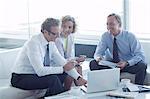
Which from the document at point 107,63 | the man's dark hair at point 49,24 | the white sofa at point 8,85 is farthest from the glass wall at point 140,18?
the man's dark hair at point 49,24

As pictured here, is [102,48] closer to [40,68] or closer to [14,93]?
[40,68]

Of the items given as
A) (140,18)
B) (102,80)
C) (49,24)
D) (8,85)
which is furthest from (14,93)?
(140,18)

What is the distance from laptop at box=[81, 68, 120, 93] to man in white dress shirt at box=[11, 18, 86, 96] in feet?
1.05

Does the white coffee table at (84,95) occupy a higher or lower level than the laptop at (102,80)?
lower

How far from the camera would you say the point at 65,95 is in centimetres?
302

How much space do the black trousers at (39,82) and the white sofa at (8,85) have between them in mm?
78

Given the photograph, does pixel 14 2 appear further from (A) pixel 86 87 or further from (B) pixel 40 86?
(A) pixel 86 87

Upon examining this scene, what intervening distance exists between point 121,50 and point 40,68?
1357 mm

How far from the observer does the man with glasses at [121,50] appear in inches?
168

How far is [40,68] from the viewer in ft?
11.4

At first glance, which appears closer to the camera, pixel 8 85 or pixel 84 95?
pixel 84 95

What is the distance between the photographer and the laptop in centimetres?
305

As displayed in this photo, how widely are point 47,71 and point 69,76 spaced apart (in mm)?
460

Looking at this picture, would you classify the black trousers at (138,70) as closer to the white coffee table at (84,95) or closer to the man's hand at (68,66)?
the man's hand at (68,66)
